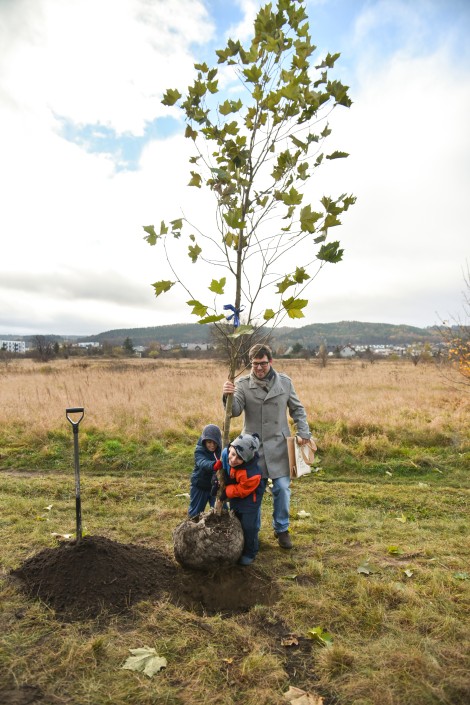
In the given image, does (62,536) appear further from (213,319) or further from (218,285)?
(218,285)

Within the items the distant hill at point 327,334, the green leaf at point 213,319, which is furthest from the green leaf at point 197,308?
the distant hill at point 327,334

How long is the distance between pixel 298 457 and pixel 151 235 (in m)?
2.84

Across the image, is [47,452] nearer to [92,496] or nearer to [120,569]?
[92,496]

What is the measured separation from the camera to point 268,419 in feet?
15.8

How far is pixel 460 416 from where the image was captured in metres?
10.7

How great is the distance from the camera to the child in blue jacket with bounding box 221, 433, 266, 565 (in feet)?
13.4

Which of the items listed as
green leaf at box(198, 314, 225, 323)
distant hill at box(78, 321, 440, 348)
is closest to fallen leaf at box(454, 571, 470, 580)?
green leaf at box(198, 314, 225, 323)

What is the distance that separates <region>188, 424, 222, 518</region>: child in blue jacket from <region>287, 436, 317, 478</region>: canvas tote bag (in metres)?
0.84

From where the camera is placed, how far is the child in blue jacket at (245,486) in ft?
13.4

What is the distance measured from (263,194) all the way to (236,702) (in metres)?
4.00

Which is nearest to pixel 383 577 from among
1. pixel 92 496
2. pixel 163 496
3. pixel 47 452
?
pixel 163 496

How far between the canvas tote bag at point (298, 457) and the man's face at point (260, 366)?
2.62 feet

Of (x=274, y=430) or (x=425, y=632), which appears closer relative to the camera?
(x=425, y=632)

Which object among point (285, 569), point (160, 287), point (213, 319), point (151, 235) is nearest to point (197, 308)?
point (213, 319)
